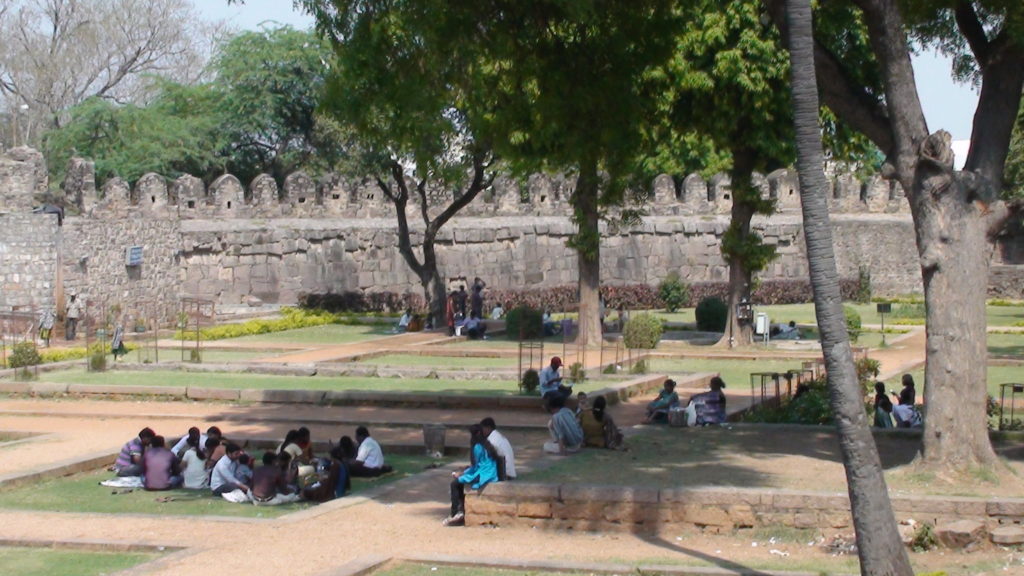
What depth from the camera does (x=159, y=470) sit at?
43.6ft

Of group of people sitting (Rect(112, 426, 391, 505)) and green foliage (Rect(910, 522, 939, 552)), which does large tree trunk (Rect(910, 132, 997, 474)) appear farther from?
group of people sitting (Rect(112, 426, 391, 505))

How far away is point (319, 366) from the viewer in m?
22.4

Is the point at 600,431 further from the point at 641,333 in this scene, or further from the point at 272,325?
the point at 272,325

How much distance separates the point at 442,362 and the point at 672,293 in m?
12.6

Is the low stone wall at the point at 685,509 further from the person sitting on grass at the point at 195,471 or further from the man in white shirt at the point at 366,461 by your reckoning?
the person sitting on grass at the point at 195,471

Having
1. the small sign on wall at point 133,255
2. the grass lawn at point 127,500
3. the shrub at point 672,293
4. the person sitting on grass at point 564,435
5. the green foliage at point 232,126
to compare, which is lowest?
the grass lawn at point 127,500

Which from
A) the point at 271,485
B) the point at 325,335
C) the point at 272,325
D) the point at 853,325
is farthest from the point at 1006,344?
the point at 271,485

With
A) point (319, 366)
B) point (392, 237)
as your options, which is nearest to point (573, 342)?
point (319, 366)

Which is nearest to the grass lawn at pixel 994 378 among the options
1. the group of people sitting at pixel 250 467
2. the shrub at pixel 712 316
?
the shrub at pixel 712 316

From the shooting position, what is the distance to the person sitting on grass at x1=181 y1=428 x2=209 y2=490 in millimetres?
13352

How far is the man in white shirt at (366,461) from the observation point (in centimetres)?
1348

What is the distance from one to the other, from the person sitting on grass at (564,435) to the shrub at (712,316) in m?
15.2

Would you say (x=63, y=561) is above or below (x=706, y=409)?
below

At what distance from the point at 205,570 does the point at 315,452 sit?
219 inches
